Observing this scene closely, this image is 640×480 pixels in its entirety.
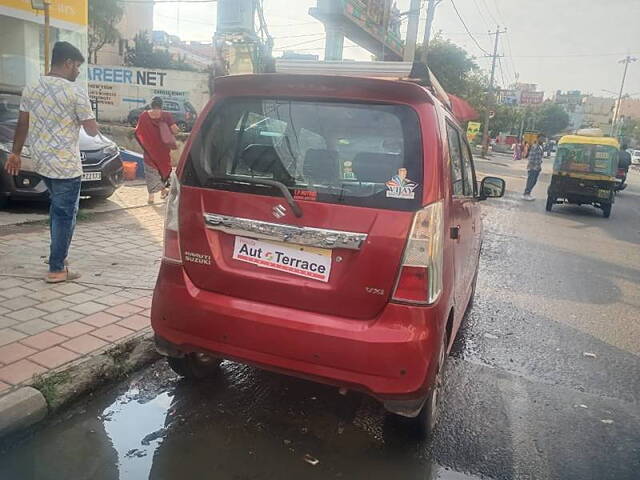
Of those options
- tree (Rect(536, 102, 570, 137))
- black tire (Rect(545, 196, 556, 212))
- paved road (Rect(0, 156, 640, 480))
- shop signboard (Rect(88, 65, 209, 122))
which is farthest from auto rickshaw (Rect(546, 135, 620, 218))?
tree (Rect(536, 102, 570, 137))

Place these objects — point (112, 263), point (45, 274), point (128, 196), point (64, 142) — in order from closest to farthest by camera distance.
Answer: point (64, 142), point (45, 274), point (112, 263), point (128, 196)

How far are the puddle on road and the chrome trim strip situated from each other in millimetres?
1085

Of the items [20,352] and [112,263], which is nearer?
[20,352]

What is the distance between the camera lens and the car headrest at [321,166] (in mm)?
2600

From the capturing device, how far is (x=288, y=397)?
322 centimetres

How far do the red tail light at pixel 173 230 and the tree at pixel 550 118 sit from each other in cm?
9283

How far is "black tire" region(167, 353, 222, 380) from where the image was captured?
3182mm

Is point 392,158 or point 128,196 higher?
point 392,158

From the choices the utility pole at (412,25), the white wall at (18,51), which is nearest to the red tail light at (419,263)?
the white wall at (18,51)

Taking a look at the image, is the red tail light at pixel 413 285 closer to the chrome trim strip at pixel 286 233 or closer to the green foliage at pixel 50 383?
the chrome trim strip at pixel 286 233

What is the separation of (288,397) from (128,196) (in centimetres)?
672

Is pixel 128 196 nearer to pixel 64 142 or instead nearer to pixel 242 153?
pixel 64 142

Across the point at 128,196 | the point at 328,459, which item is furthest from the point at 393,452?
the point at 128,196

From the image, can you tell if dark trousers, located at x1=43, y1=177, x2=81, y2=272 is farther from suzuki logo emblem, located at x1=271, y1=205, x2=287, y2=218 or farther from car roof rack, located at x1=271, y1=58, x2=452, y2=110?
suzuki logo emblem, located at x1=271, y1=205, x2=287, y2=218
